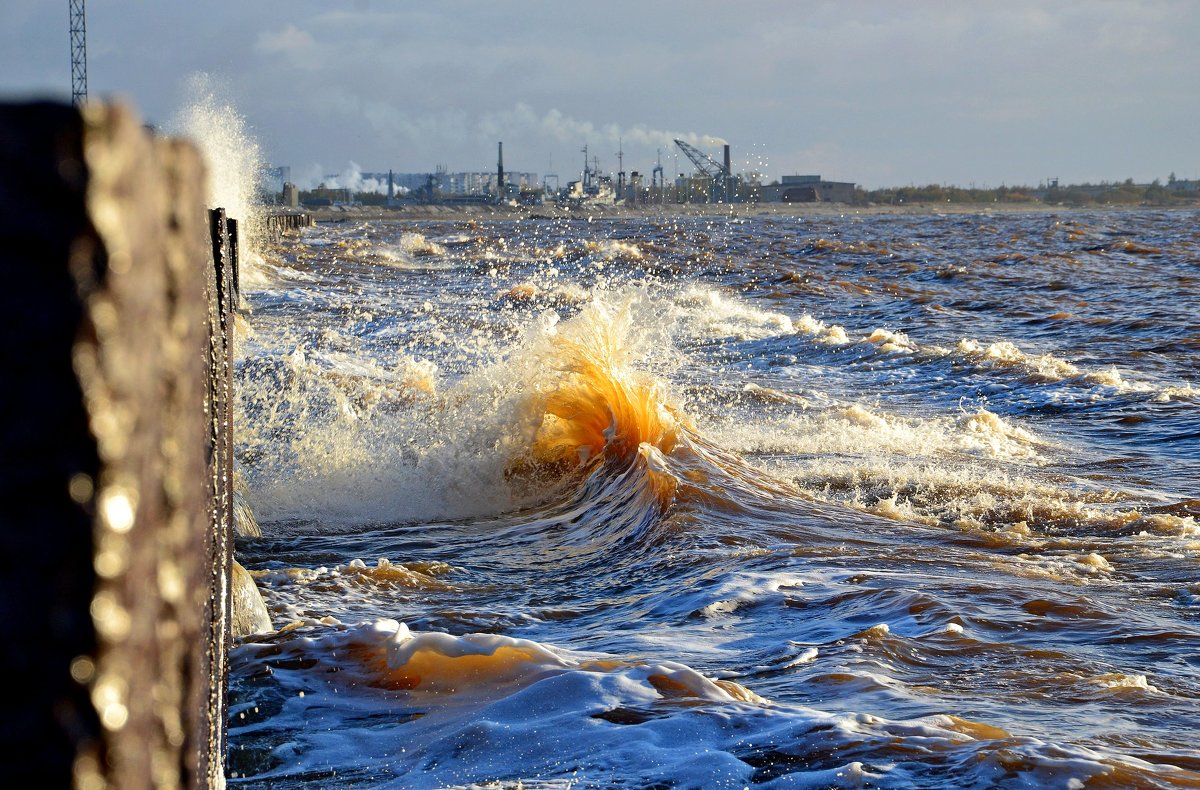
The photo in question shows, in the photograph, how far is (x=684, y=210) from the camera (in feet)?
564

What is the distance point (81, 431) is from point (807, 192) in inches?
7089

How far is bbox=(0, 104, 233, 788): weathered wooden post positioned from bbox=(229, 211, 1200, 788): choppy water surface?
251cm

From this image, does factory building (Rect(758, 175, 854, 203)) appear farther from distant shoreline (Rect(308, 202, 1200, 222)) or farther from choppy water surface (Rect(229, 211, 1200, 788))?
choppy water surface (Rect(229, 211, 1200, 788))

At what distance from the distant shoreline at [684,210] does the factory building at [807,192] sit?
3.26m

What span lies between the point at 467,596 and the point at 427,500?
8.87ft

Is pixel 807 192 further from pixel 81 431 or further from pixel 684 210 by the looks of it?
pixel 81 431

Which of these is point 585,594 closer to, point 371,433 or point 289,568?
point 289,568

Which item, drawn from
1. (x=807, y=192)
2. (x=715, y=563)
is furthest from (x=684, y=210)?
(x=715, y=563)

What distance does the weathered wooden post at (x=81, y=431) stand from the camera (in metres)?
0.65

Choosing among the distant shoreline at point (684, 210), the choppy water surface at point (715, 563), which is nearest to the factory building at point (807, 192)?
the distant shoreline at point (684, 210)

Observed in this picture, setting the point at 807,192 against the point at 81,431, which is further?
the point at 807,192

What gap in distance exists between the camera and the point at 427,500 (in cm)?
816

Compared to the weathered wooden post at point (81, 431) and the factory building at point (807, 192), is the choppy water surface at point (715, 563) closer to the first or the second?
the weathered wooden post at point (81, 431)

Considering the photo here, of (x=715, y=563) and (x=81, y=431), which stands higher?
(x=81, y=431)
